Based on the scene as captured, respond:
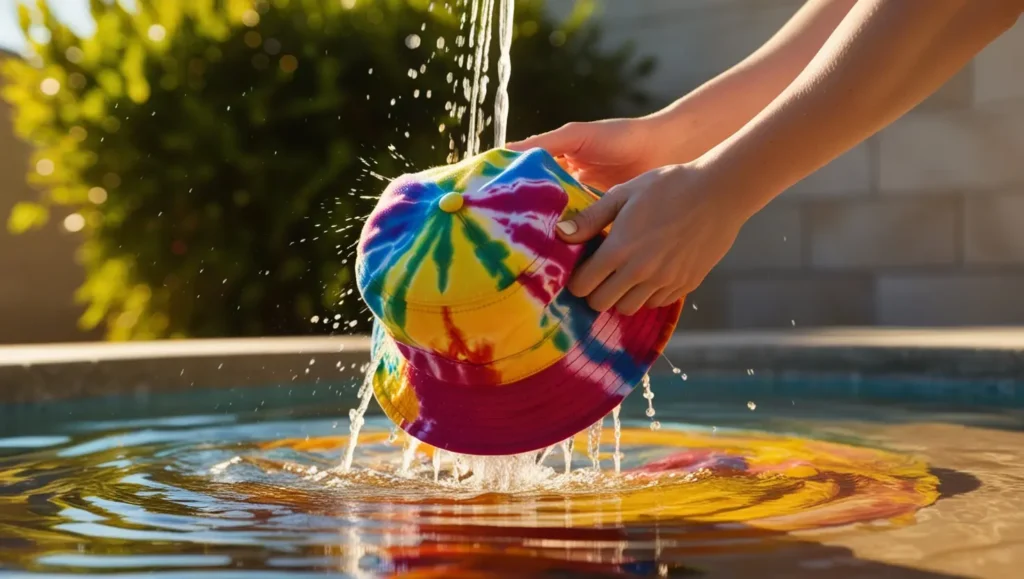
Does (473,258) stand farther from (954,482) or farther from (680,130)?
(954,482)

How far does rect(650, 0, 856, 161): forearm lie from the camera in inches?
94.3

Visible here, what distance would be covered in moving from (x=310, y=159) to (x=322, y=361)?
2051 millimetres

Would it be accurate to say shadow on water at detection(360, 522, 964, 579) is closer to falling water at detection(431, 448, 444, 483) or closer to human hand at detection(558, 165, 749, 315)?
human hand at detection(558, 165, 749, 315)

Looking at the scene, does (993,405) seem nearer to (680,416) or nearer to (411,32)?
(680,416)

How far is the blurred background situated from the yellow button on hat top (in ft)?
14.3

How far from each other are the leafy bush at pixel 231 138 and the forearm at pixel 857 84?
463cm

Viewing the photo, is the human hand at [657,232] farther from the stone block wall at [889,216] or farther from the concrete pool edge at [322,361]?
the stone block wall at [889,216]

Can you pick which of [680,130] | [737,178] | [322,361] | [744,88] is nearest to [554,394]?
[737,178]

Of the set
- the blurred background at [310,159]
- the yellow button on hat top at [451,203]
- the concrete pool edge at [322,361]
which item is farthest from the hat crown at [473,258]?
the blurred background at [310,159]

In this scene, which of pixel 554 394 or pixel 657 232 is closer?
pixel 657 232

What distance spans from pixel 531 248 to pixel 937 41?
61cm

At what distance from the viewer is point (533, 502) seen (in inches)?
81.9

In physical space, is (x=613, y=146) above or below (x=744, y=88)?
below

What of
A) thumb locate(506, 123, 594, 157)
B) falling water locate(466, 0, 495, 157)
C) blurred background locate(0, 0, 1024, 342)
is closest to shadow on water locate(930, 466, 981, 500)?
thumb locate(506, 123, 594, 157)
